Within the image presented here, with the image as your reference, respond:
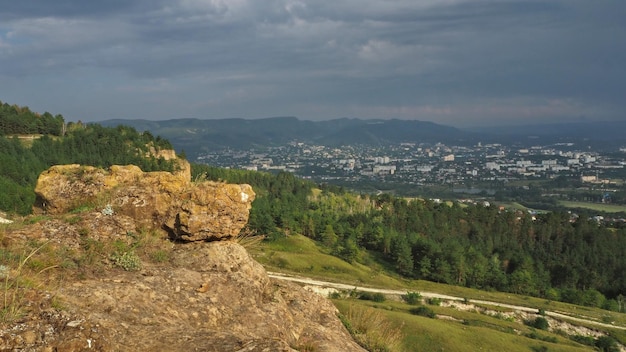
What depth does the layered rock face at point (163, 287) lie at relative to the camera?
7.88 metres

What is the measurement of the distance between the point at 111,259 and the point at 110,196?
3.41 meters

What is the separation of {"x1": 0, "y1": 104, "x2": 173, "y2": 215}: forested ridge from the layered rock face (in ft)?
314

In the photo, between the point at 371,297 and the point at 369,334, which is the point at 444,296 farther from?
the point at 369,334

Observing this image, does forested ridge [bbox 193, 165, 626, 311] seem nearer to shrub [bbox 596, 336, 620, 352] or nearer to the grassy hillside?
the grassy hillside

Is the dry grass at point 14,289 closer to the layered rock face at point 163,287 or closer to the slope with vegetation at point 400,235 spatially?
the layered rock face at point 163,287

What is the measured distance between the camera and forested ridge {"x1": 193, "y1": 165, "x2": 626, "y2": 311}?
90250 mm

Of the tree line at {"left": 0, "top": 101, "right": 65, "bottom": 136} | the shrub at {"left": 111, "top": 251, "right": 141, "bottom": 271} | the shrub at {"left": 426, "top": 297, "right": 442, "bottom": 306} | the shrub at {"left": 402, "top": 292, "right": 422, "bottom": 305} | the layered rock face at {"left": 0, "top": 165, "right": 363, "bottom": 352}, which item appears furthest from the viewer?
the tree line at {"left": 0, "top": 101, "right": 65, "bottom": 136}

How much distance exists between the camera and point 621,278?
104 metres

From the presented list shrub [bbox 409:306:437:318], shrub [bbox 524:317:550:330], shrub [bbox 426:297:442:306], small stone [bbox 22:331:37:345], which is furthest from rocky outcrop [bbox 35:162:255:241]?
shrub [bbox 524:317:550:330]

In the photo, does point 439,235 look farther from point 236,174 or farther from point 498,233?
point 236,174

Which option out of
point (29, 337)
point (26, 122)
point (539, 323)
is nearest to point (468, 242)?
point (539, 323)

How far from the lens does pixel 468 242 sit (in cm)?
12150

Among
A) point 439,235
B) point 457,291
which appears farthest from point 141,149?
point 457,291

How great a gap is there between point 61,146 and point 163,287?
5665 inches
